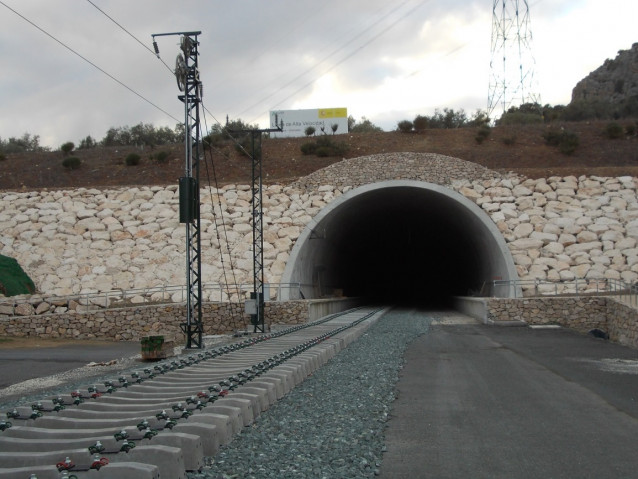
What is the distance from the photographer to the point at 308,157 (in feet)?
147

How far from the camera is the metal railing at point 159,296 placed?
27031 millimetres

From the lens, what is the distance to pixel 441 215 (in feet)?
127

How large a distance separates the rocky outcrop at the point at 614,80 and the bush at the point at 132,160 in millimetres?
69495

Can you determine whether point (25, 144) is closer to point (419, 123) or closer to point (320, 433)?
point (419, 123)

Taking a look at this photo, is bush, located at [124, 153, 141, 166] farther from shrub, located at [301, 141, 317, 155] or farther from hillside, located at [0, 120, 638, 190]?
shrub, located at [301, 141, 317, 155]

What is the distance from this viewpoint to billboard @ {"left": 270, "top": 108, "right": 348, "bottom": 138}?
6025 centimetres

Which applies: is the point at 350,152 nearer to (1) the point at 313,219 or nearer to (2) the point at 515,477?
(1) the point at 313,219

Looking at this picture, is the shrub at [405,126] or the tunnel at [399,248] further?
the shrub at [405,126]

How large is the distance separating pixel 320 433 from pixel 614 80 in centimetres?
10896

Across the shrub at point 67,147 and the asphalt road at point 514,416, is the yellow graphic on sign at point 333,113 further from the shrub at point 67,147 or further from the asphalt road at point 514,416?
the asphalt road at point 514,416

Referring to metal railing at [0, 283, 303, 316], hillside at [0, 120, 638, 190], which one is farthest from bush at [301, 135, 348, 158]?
metal railing at [0, 283, 303, 316]

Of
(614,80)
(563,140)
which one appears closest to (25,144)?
(563,140)

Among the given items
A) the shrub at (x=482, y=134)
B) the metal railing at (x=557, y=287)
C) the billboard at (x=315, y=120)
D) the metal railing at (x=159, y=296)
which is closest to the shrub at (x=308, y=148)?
the shrub at (x=482, y=134)

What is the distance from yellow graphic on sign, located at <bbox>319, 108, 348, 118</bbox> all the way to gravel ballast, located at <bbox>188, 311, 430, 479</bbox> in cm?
4998
